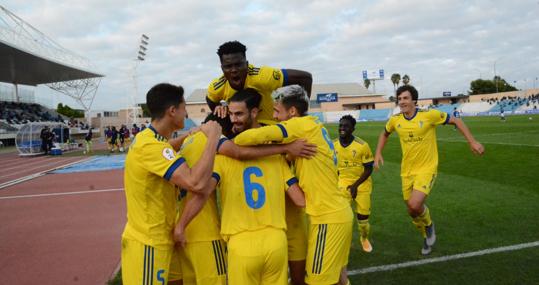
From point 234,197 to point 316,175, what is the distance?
0.76 m

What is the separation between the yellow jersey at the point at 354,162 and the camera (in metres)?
6.23

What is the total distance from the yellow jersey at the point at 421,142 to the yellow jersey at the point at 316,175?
3.19 metres

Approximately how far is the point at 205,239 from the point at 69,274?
394 cm

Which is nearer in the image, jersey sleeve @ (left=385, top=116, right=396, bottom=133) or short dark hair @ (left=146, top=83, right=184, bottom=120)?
short dark hair @ (left=146, top=83, right=184, bottom=120)

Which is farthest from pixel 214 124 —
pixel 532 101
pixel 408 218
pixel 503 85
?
pixel 503 85

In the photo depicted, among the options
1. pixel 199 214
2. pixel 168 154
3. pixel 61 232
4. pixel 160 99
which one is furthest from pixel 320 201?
pixel 61 232

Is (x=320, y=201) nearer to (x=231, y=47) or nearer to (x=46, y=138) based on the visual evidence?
(x=231, y=47)

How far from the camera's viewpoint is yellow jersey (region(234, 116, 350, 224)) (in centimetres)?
321

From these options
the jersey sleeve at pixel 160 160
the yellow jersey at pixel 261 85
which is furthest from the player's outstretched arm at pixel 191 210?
the yellow jersey at pixel 261 85

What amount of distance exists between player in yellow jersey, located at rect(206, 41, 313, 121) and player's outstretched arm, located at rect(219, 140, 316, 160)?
2.10 ft

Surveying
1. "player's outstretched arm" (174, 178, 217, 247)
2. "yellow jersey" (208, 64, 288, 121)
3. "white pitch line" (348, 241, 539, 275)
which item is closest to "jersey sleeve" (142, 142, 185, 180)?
"player's outstretched arm" (174, 178, 217, 247)

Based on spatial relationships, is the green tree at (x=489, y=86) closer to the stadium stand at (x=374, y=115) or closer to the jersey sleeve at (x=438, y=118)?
the stadium stand at (x=374, y=115)

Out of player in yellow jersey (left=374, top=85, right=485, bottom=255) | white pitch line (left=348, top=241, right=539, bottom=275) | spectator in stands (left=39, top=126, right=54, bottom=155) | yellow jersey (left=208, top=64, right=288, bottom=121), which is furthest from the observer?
spectator in stands (left=39, top=126, right=54, bottom=155)

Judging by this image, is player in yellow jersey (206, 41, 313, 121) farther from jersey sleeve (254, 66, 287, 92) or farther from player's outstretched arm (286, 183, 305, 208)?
player's outstretched arm (286, 183, 305, 208)
